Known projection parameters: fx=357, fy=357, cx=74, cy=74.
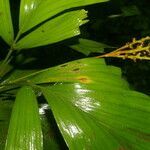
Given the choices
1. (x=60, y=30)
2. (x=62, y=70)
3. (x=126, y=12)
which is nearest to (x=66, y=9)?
(x=60, y=30)

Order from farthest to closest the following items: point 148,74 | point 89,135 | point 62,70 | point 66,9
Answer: point 148,74 → point 66,9 → point 62,70 → point 89,135

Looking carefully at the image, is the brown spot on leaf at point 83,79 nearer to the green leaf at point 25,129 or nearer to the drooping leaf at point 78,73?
the drooping leaf at point 78,73

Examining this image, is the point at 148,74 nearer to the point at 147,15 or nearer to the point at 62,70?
the point at 147,15

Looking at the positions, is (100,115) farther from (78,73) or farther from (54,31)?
(54,31)

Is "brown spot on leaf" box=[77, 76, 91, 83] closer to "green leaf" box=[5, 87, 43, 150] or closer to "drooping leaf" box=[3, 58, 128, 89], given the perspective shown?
"drooping leaf" box=[3, 58, 128, 89]

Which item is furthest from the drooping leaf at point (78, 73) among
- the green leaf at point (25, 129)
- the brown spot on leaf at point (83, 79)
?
the green leaf at point (25, 129)

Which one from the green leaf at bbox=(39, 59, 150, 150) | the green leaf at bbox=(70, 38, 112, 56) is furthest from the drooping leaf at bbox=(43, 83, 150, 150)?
the green leaf at bbox=(70, 38, 112, 56)
